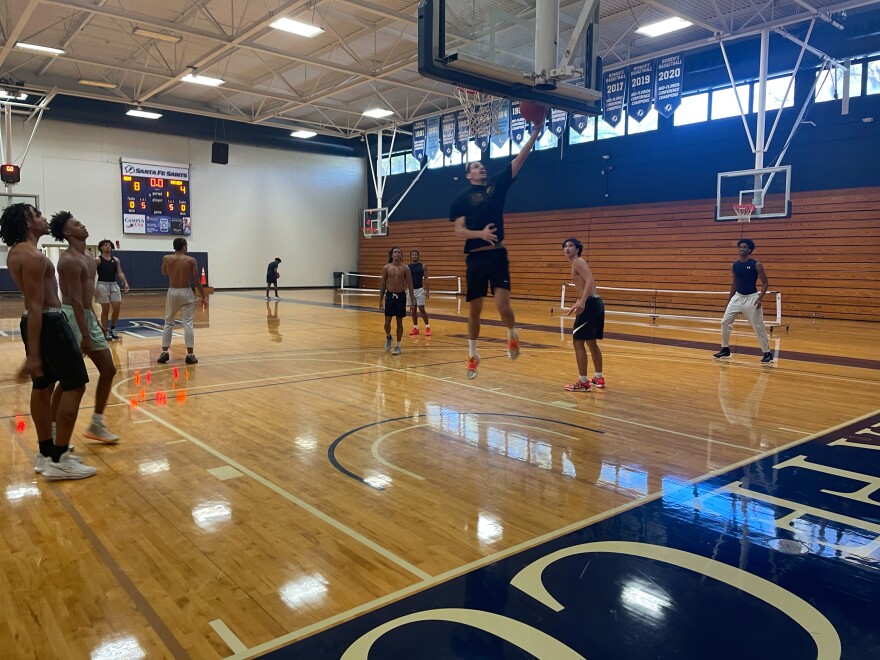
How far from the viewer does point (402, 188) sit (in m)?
28.4

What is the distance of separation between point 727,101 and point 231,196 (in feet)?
64.8

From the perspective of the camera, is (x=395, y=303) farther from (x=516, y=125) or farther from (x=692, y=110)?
(x=516, y=125)

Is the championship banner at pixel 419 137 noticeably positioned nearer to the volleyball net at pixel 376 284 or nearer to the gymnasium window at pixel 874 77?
the volleyball net at pixel 376 284

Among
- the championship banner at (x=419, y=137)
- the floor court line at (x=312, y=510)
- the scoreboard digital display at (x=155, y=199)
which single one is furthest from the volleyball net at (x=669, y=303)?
the scoreboard digital display at (x=155, y=199)

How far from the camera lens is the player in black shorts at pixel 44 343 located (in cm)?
387

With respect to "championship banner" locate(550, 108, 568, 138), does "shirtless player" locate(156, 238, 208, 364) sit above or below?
below

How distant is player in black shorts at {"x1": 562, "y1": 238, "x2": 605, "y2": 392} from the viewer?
23.1 ft

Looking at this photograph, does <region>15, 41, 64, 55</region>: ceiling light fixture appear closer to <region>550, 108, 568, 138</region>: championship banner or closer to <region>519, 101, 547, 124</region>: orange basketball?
<region>550, 108, 568, 138</region>: championship banner

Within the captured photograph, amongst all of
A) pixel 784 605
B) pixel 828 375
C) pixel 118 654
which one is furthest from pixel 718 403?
pixel 118 654

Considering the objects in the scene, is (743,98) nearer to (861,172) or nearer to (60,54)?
(861,172)

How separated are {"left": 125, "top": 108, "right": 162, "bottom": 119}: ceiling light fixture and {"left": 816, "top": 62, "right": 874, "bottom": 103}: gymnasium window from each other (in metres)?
21.8

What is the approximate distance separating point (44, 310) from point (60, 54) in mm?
16922

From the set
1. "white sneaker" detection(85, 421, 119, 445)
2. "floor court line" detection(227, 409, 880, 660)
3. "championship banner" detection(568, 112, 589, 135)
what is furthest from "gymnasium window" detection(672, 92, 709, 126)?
"white sneaker" detection(85, 421, 119, 445)

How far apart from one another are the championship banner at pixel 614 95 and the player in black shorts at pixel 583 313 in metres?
13.6
